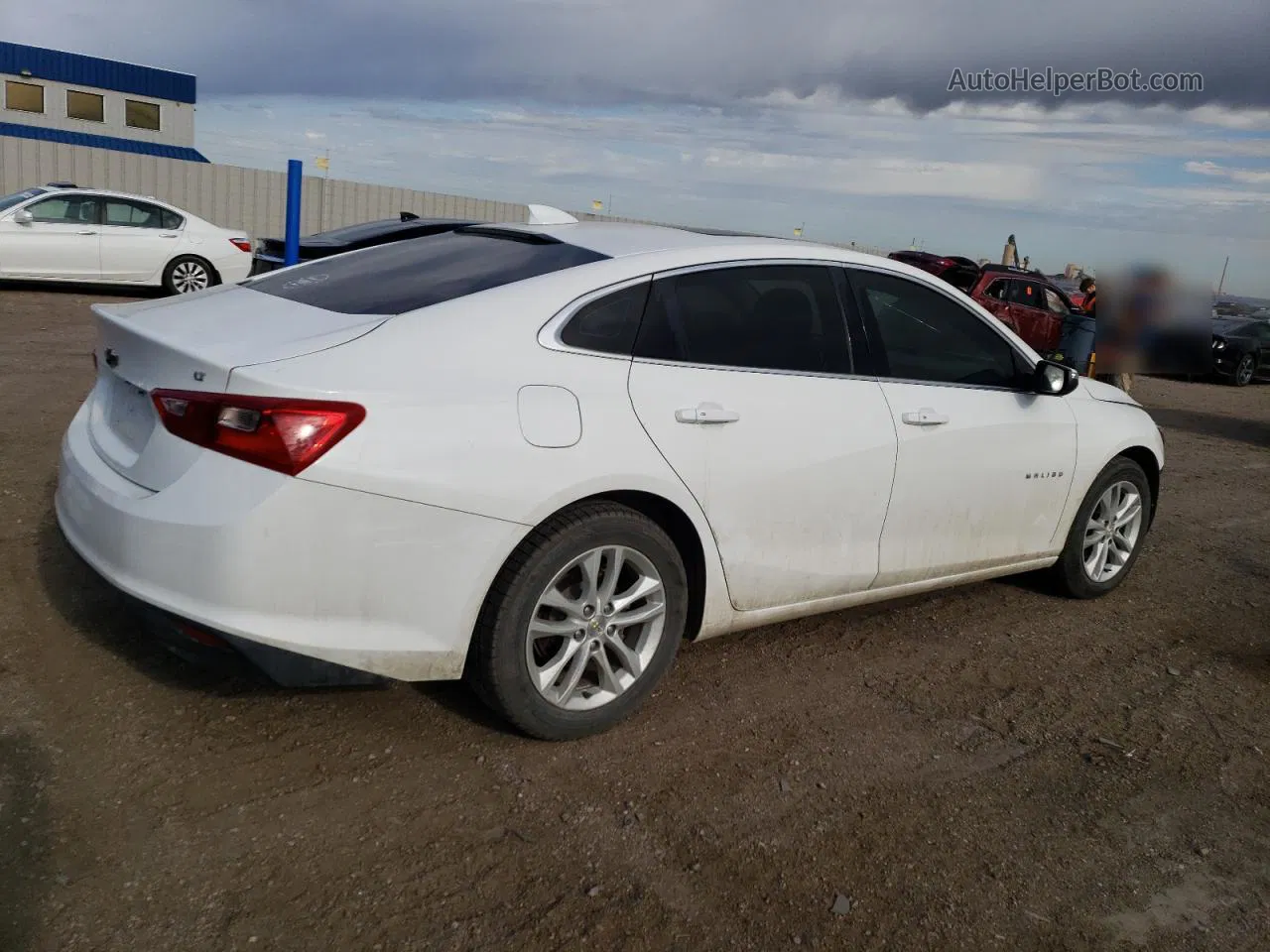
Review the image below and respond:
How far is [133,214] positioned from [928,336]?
13.3 metres

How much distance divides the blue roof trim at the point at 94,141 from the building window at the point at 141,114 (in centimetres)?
76

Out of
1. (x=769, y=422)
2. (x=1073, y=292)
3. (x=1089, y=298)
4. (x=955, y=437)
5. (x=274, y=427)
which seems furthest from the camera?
(x=1073, y=292)

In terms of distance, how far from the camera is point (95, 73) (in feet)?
121

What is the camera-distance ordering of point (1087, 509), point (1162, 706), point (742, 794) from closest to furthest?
point (742, 794), point (1162, 706), point (1087, 509)

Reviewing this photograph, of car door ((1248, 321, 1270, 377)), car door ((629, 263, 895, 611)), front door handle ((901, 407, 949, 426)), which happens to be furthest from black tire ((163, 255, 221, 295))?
car door ((1248, 321, 1270, 377))

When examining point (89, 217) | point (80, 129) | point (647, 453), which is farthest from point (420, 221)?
point (80, 129)

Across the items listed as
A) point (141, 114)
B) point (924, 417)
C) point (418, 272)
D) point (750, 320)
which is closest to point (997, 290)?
point (924, 417)

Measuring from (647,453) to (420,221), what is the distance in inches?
335

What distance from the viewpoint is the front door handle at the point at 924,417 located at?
13.5ft

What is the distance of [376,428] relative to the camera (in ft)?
9.55

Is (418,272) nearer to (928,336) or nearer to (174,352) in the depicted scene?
(174,352)

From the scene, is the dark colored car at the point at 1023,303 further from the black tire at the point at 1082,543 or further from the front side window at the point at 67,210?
the front side window at the point at 67,210

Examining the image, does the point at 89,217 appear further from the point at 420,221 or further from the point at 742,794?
the point at 742,794

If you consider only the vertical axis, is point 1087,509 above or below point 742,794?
above
